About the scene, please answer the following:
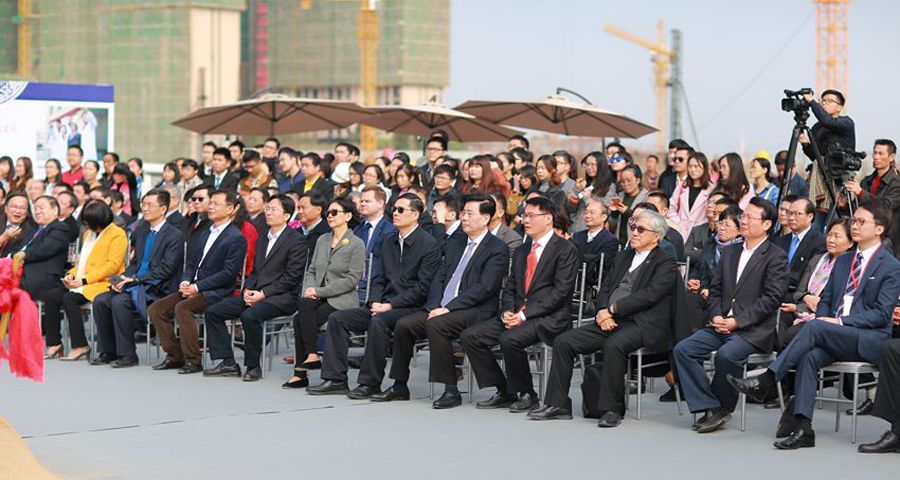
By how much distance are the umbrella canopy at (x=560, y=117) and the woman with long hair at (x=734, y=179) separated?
430cm

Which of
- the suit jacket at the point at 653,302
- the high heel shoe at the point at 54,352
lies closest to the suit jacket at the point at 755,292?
the suit jacket at the point at 653,302

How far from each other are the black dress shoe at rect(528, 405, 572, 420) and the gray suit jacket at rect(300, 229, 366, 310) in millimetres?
1954

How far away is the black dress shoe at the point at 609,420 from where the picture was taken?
316 inches

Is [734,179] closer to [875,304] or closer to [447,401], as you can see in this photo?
[875,304]

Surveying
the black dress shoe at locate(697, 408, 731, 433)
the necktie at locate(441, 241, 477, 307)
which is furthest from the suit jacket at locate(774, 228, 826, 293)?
the necktie at locate(441, 241, 477, 307)

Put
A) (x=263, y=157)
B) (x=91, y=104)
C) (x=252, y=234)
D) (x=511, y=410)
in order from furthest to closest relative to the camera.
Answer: (x=91, y=104)
(x=263, y=157)
(x=252, y=234)
(x=511, y=410)

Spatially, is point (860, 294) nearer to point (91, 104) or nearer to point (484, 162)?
point (484, 162)

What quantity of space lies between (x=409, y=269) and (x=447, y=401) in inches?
44.2

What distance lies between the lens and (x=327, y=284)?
980 centimetres

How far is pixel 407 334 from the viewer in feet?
29.8

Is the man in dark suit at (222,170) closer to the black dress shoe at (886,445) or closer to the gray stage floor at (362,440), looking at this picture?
the gray stage floor at (362,440)

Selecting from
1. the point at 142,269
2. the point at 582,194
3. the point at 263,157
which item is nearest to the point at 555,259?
the point at 582,194

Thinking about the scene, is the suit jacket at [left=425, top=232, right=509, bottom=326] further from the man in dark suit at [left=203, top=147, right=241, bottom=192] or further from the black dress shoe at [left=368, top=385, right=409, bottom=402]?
the man in dark suit at [left=203, top=147, right=241, bottom=192]

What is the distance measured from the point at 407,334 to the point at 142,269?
297cm
